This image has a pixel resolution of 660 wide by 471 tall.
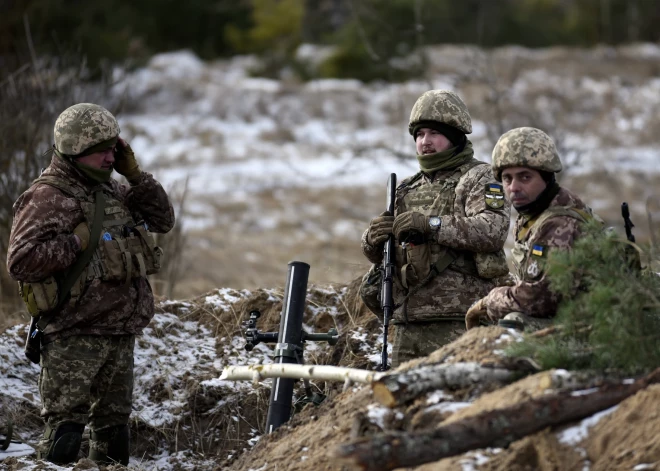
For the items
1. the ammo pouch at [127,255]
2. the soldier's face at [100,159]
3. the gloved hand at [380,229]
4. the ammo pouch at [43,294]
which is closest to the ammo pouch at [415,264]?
the gloved hand at [380,229]

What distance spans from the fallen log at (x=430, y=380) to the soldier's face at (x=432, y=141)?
167 centimetres

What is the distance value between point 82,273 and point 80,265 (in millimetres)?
45

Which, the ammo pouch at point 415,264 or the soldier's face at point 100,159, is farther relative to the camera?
the soldier's face at point 100,159

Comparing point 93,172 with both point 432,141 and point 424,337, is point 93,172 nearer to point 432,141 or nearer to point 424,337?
point 432,141

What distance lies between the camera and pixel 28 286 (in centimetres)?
554

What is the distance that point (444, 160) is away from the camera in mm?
5566

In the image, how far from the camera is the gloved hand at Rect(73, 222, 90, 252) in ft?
18.2

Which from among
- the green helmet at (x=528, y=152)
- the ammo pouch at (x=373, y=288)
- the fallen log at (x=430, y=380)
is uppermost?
the green helmet at (x=528, y=152)

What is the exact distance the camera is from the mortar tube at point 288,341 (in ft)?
17.4

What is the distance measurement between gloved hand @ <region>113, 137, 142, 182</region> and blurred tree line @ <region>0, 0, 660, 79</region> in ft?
52.0

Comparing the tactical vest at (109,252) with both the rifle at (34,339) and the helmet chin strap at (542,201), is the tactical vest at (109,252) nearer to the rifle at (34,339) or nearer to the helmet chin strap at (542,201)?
the rifle at (34,339)

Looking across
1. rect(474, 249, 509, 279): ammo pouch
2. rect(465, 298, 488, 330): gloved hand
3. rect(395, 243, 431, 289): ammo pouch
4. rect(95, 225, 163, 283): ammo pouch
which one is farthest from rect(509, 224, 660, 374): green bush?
rect(95, 225, 163, 283): ammo pouch

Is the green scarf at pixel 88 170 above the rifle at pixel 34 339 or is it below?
above

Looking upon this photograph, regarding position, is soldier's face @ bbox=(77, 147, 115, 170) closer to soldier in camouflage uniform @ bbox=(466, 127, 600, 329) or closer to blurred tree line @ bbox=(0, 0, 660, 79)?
soldier in camouflage uniform @ bbox=(466, 127, 600, 329)
